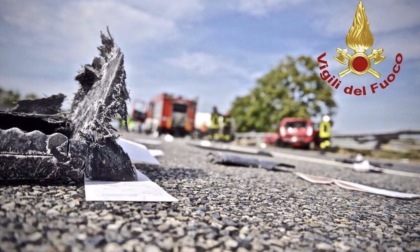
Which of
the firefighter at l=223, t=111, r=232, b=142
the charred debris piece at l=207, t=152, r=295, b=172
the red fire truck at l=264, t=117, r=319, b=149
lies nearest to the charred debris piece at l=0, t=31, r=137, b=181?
the charred debris piece at l=207, t=152, r=295, b=172

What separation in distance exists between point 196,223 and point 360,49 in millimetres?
3180

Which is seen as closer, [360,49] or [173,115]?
[360,49]

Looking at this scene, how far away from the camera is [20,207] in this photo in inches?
74.7

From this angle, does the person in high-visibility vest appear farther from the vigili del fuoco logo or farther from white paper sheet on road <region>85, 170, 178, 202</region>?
white paper sheet on road <region>85, 170, 178, 202</region>

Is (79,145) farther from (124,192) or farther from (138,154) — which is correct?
(138,154)

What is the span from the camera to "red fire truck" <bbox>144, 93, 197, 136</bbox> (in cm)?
2184

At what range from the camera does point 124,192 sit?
2.48 meters

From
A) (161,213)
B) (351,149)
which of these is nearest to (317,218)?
(161,213)

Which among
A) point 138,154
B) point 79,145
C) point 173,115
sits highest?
point 173,115

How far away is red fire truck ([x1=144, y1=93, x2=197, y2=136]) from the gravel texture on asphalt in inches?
744

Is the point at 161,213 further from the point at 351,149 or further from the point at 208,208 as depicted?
the point at 351,149

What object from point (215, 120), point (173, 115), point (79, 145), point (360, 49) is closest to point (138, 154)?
point (79, 145)

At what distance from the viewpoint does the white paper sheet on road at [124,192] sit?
230 cm

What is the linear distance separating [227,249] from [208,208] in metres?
0.74
